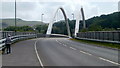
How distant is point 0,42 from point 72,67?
1153 cm

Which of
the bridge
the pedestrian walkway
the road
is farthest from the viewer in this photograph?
the pedestrian walkway

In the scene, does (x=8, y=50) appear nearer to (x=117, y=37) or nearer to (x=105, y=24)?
(x=117, y=37)

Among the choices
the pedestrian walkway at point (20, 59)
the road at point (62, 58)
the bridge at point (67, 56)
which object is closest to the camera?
the bridge at point (67, 56)

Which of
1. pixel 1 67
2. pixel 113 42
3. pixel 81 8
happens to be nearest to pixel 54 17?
pixel 81 8

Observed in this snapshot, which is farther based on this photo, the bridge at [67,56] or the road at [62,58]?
the road at [62,58]

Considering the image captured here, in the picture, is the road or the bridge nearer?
the bridge

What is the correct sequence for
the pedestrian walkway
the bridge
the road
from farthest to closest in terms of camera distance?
the pedestrian walkway
the road
the bridge

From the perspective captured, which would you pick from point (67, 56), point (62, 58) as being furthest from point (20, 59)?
point (67, 56)

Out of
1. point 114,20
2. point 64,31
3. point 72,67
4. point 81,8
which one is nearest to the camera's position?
point 72,67

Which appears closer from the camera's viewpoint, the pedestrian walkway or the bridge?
the bridge

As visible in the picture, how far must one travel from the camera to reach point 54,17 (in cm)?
9756

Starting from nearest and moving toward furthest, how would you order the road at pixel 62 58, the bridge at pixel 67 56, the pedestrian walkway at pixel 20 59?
the bridge at pixel 67 56 → the road at pixel 62 58 → the pedestrian walkway at pixel 20 59

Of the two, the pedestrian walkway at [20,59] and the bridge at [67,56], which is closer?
the bridge at [67,56]

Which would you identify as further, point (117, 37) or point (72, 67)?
point (117, 37)
